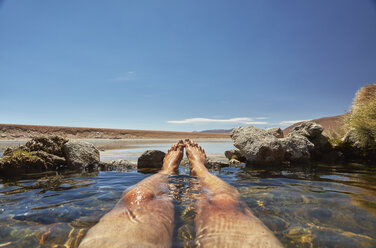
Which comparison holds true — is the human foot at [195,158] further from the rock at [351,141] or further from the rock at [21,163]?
the rock at [351,141]

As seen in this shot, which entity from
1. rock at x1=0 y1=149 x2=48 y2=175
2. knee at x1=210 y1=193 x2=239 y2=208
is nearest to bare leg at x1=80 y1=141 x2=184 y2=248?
knee at x1=210 y1=193 x2=239 y2=208

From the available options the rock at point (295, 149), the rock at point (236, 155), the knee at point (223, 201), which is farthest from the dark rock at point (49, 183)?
the rock at point (295, 149)

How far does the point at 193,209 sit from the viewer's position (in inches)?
80.0

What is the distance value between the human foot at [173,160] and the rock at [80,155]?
2.02 meters

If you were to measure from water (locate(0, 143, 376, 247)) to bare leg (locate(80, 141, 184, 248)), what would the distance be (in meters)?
0.13

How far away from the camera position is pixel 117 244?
128 cm

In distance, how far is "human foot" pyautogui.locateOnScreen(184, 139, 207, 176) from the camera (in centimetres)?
374

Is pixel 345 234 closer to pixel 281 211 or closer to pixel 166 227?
pixel 281 211

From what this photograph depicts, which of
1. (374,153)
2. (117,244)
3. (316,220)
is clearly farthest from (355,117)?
(117,244)

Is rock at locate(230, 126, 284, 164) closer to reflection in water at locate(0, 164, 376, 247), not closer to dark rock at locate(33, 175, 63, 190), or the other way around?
reflection in water at locate(0, 164, 376, 247)

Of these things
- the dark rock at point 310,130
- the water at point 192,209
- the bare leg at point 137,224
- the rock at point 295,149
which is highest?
the dark rock at point 310,130

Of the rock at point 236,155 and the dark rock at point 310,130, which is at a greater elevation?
the dark rock at point 310,130

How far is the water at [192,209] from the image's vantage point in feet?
4.96

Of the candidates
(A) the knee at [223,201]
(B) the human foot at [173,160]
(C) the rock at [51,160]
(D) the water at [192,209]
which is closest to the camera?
(D) the water at [192,209]
